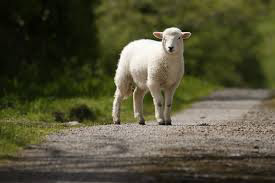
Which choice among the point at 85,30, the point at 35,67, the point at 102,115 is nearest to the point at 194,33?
the point at 85,30

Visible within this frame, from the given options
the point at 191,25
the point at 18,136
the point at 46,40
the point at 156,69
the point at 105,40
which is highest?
the point at 191,25

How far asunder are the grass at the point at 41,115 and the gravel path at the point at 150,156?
38 centimetres

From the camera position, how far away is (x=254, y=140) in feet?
40.0

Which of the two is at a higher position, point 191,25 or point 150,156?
point 191,25

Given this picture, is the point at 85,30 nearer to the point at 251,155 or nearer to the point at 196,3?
the point at 196,3

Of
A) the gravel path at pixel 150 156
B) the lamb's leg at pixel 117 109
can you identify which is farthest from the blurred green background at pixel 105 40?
the gravel path at pixel 150 156

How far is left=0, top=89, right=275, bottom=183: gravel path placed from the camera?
9.39 metres

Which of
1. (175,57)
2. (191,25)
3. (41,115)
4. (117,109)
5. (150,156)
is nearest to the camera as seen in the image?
(150,156)

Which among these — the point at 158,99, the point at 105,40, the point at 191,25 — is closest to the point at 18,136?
the point at 158,99

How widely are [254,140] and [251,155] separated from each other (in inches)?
56.6

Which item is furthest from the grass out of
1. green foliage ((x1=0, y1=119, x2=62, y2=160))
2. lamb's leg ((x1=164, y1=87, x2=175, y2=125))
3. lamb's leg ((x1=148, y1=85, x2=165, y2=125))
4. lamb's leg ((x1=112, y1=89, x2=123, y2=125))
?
lamb's leg ((x1=164, y1=87, x2=175, y2=125))

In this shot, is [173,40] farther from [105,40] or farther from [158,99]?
[105,40]

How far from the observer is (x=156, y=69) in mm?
14547

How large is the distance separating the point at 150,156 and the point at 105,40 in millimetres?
27017
